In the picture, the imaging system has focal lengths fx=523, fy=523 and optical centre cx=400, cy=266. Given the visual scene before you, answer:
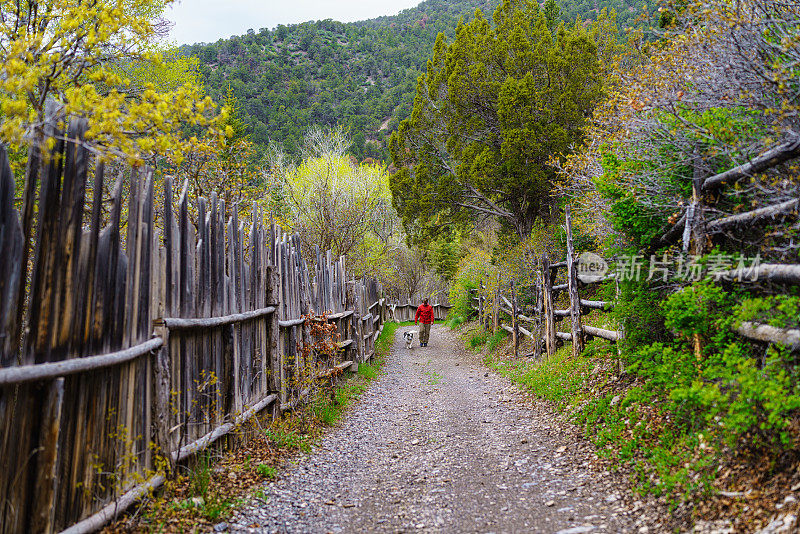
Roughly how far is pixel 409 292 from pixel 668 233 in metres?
35.3

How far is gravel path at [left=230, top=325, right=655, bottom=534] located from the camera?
12.7 feet

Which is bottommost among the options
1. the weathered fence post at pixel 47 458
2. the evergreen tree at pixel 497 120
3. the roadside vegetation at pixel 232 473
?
the roadside vegetation at pixel 232 473

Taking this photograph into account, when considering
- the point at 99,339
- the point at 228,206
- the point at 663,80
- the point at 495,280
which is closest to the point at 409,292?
the point at 495,280

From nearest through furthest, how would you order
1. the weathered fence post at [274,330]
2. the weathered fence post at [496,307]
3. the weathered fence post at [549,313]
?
the weathered fence post at [274,330], the weathered fence post at [549,313], the weathered fence post at [496,307]

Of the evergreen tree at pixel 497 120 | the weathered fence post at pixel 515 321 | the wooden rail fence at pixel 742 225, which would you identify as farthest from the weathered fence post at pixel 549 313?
the evergreen tree at pixel 497 120

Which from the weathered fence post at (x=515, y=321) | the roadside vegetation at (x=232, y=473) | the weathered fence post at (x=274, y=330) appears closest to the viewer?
the roadside vegetation at (x=232, y=473)

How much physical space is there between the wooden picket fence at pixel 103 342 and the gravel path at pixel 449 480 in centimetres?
96

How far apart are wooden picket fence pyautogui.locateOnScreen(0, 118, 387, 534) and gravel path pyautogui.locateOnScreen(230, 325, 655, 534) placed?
0.96m

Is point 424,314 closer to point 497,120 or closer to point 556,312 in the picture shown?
point 497,120

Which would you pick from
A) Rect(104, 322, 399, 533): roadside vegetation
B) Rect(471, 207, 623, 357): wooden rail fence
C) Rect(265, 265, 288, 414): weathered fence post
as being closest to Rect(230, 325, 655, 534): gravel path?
Rect(104, 322, 399, 533): roadside vegetation

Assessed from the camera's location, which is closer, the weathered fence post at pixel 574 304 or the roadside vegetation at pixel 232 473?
the roadside vegetation at pixel 232 473

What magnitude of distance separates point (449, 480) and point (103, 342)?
318cm

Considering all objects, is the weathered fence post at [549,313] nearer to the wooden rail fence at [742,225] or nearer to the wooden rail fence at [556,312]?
A: the wooden rail fence at [556,312]

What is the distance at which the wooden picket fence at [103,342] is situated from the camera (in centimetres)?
263
